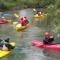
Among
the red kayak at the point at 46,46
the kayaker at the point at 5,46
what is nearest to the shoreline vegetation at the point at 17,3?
the red kayak at the point at 46,46

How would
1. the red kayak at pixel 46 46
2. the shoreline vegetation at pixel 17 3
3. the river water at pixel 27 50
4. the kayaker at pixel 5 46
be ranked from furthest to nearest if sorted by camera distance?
1. the shoreline vegetation at pixel 17 3
2. the red kayak at pixel 46 46
3. the kayaker at pixel 5 46
4. the river water at pixel 27 50

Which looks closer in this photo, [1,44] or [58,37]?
[1,44]

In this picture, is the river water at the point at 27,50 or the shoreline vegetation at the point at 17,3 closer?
the river water at the point at 27,50

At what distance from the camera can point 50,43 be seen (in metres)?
14.8

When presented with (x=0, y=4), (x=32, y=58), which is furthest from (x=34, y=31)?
(x=0, y=4)

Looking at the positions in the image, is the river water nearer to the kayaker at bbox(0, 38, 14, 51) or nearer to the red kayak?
the red kayak

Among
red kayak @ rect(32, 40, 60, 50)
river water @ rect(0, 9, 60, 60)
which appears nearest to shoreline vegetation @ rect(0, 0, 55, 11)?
river water @ rect(0, 9, 60, 60)

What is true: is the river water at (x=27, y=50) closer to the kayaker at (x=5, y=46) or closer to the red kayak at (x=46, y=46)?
the red kayak at (x=46, y=46)

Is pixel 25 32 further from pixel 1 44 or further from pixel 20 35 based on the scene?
pixel 1 44

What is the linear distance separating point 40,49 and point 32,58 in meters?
1.60

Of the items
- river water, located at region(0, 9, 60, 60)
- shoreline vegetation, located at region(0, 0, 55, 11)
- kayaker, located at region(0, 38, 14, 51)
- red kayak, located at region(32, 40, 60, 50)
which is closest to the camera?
river water, located at region(0, 9, 60, 60)

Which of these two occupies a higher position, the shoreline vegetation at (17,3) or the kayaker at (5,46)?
the shoreline vegetation at (17,3)

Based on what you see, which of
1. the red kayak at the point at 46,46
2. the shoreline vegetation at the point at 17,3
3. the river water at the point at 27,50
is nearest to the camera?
the river water at the point at 27,50

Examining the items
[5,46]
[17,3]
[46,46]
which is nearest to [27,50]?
[46,46]
